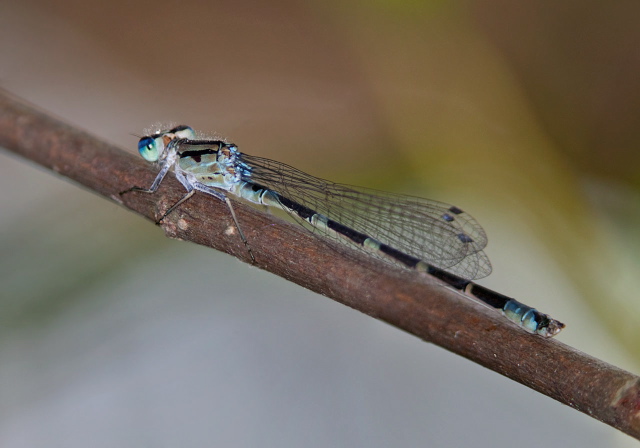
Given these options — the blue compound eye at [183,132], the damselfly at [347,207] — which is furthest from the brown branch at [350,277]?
the blue compound eye at [183,132]

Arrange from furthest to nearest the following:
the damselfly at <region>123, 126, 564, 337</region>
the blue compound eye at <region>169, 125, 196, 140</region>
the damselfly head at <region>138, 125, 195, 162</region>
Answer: the blue compound eye at <region>169, 125, 196, 140</region> → the damselfly head at <region>138, 125, 195, 162</region> → the damselfly at <region>123, 126, 564, 337</region>

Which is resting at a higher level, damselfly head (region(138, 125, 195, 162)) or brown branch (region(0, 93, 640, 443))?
damselfly head (region(138, 125, 195, 162))

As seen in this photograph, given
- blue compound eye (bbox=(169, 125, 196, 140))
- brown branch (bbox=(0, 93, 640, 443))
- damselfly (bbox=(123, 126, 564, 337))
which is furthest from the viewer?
blue compound eye (bbox=(169, 125, 196, 140))

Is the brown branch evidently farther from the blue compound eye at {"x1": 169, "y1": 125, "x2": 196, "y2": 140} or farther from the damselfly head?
the blue compound eye at {"x1": 169, "y1": 125, "x2": 196, "y2": 140}

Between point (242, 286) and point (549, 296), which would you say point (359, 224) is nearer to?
point (242, 286)

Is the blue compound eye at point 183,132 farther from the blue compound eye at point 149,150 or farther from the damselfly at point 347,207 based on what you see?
the blue compound eye at point 149,150

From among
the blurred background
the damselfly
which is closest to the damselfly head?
the damselfly

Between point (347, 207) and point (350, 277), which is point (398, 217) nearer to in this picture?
point (347, 207)
